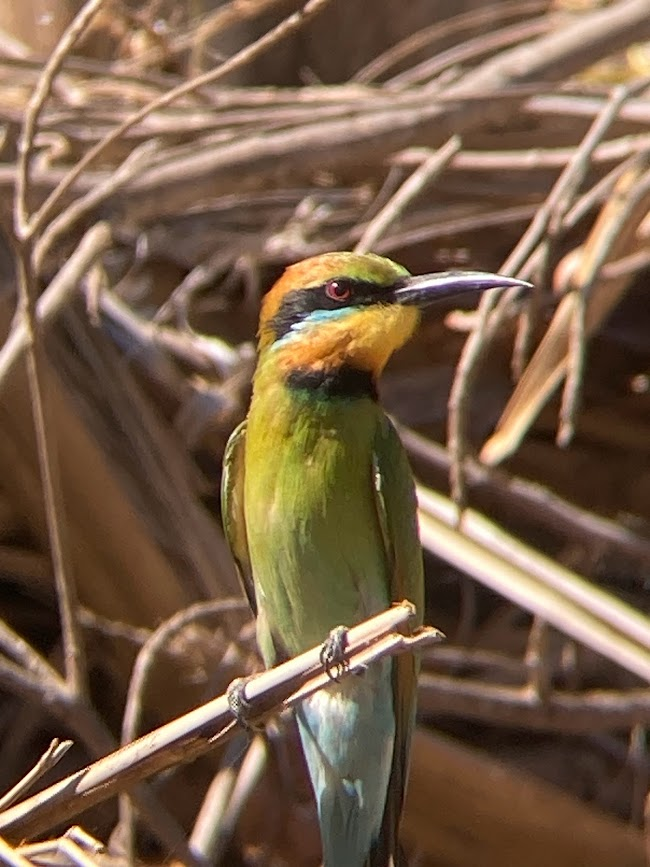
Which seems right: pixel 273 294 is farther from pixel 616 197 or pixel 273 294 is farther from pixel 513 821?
pixel 513 821

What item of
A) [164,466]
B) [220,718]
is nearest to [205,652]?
[164,466]

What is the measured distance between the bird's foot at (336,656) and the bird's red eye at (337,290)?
0.45 meters

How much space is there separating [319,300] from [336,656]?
1.83 feet

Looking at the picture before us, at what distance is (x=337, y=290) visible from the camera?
71.3 inches

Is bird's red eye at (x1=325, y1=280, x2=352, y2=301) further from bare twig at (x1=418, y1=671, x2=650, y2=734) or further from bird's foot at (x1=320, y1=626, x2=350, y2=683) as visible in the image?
bare twig at (x1=418, y1=671, x2=650, y2=734)

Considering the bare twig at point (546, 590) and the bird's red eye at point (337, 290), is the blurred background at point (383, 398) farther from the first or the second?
the bird's red eye at point (337, 290)

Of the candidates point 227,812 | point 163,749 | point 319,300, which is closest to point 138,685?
point 227,812

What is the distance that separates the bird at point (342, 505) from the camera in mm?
1791

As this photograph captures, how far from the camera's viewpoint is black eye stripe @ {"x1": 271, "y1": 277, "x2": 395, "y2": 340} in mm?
1797

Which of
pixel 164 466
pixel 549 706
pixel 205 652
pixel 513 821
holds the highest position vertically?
pixel 164 466

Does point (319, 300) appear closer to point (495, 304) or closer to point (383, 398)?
point (495, 304)

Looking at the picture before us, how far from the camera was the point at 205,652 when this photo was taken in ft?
7.19

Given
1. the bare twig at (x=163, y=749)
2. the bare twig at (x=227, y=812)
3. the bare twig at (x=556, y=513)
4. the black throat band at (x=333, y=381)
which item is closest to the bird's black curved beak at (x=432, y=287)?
the black throat band at (x=333, y=381)

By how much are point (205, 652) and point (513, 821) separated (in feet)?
1.59
